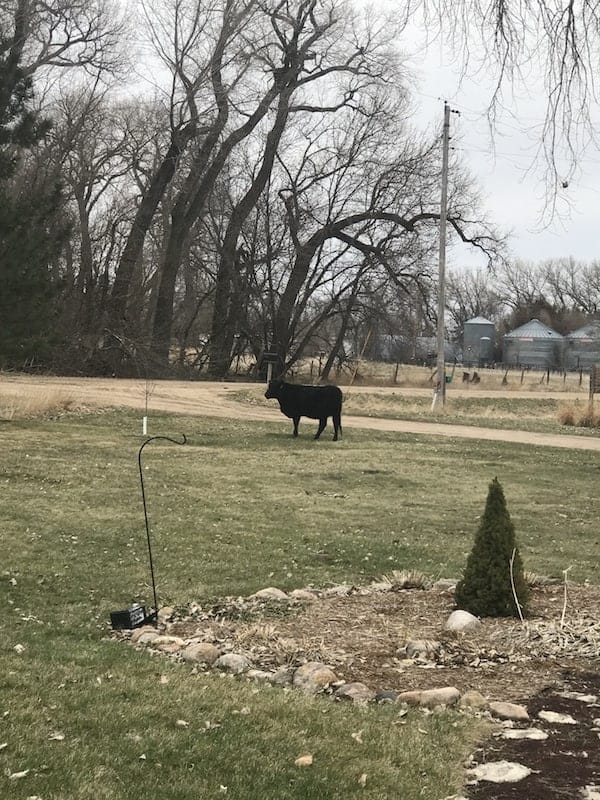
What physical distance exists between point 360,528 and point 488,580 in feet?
14.1

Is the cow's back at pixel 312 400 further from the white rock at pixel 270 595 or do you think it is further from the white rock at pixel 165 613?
the white rock at pixel 165 613

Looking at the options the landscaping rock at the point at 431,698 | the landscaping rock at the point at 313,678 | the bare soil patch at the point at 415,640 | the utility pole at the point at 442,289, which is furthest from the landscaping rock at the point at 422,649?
the utility pole at the point at 442,289

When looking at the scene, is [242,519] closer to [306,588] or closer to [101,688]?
[306,588]

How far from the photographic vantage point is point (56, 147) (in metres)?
37.9

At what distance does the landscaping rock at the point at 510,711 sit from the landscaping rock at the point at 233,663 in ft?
4.58

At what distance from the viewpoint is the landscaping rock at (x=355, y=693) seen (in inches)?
170

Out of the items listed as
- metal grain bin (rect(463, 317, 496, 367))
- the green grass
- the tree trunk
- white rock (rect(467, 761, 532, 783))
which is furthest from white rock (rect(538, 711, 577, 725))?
metal grain bin (rect(463, 317, 496, 367))

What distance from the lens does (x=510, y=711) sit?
13.3 feet

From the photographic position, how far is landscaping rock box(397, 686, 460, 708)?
4.22 m

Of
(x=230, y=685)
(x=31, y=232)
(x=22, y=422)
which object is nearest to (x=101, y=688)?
(x=230, y=685)

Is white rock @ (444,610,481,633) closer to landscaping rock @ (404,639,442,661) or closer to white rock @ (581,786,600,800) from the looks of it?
landscaping rock @ (404,639,442,661)

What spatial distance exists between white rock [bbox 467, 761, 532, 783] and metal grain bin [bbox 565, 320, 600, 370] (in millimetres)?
79571

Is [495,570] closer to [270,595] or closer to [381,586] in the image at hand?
[381,586]

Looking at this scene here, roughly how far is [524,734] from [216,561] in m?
4.67
